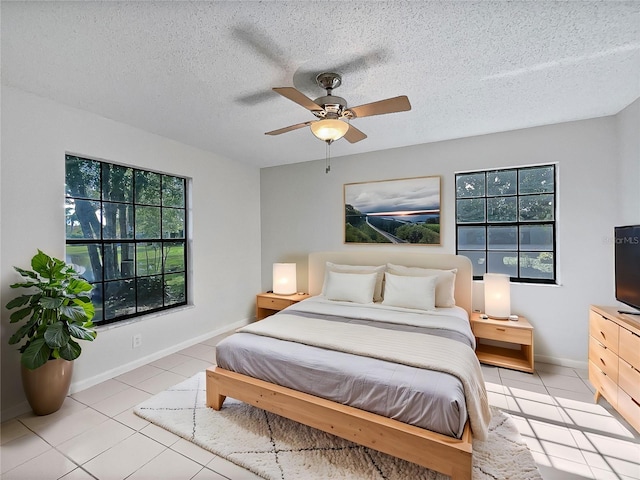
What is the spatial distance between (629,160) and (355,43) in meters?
2.79

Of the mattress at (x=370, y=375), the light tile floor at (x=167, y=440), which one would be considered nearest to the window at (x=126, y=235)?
the light tile floor at (x=167, y=440)

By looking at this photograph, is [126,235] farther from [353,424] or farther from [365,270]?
[353,424]

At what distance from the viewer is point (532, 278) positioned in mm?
3266

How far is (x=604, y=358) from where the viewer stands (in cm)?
229

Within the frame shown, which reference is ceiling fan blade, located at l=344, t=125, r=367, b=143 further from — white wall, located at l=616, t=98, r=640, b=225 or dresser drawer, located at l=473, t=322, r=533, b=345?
white wall, located at l=616, t=98, r=640, b=225

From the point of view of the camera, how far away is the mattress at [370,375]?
1.60m

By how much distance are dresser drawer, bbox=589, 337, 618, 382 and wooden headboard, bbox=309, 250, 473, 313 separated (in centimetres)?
105

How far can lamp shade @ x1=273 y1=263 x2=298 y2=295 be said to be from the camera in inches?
169

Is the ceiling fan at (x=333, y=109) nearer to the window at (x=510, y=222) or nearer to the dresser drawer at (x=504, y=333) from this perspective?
the window at (x=510, y=222)

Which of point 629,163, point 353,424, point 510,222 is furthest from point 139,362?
point 629,163

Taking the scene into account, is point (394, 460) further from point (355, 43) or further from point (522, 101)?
point (522, 101)

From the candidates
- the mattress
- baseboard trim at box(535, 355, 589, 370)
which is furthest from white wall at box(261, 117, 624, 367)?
the mattress

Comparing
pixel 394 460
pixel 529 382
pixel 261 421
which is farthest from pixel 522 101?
pixel 261 421

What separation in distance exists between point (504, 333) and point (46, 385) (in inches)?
159
